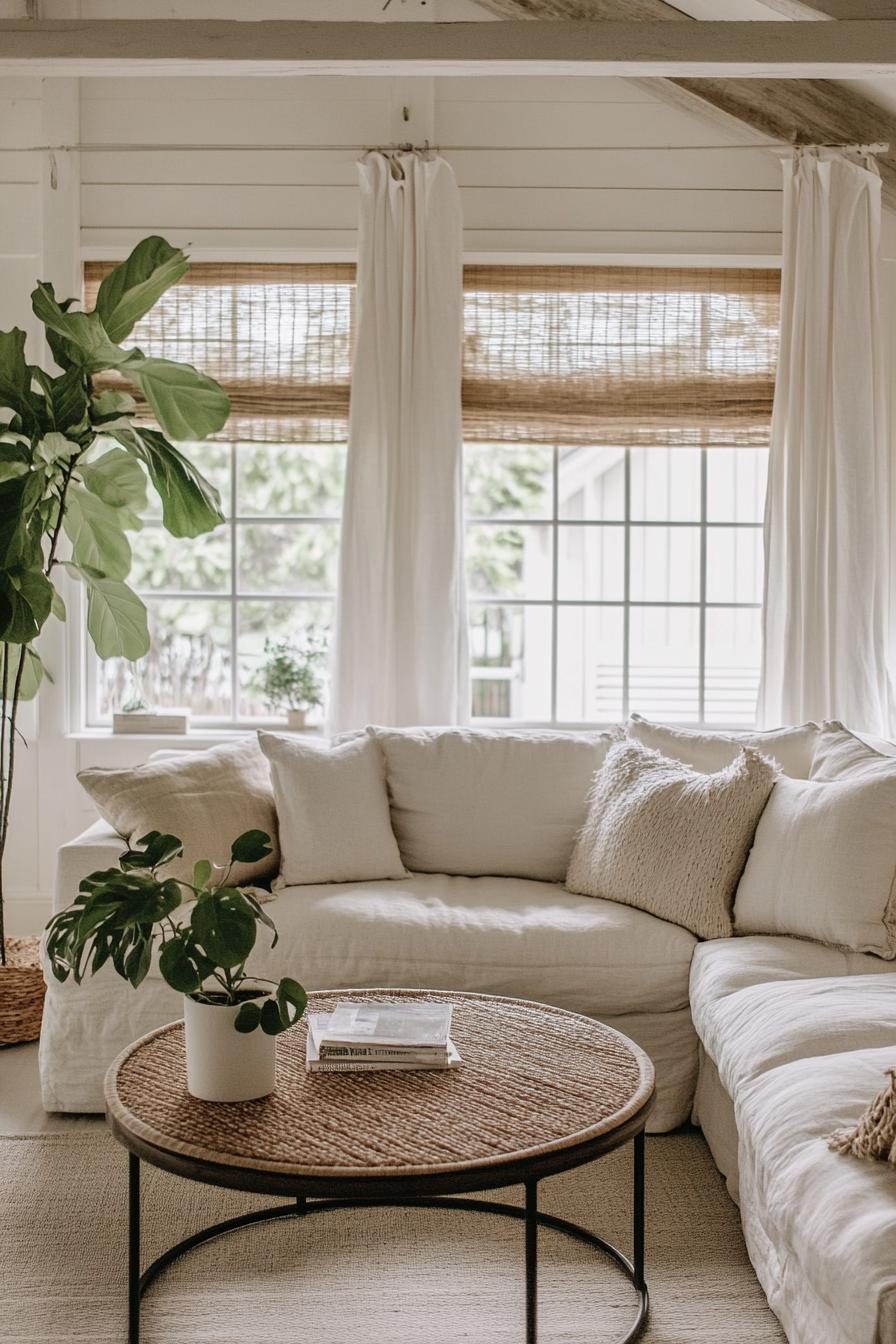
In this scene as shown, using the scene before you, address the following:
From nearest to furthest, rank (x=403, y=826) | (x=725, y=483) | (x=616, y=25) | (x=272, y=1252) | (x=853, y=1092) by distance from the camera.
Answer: (x=853, y=1092)
(x=272, y=1252)
(x=616, y=25)
(x=403, y=826)
(x=725, y=483)

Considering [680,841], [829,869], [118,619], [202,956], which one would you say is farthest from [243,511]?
[202,956]

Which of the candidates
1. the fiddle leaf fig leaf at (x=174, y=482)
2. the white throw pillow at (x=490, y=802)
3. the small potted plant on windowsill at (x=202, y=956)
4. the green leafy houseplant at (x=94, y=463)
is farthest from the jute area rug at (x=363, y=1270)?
the fiddle leaf fig leaf at (x=174, y=482)

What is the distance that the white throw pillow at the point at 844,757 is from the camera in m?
3.26

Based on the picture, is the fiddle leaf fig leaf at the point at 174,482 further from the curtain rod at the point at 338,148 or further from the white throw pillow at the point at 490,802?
the curtain rod at the point at 338,148

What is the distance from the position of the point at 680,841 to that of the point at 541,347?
2.06 meters

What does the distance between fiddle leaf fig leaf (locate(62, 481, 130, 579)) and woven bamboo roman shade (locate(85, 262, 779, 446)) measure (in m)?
0.86

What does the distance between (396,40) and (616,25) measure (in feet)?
1.93

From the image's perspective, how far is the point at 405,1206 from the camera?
269 cm

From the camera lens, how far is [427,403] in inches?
173

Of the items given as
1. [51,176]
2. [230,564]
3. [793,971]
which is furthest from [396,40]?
[793,971]

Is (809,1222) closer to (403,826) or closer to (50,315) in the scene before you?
(403,826)

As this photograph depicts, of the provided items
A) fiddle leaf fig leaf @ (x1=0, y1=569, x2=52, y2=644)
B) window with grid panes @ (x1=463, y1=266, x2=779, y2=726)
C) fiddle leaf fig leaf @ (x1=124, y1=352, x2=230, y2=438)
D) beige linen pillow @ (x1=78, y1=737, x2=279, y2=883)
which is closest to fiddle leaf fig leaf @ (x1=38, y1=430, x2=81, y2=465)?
fiddle leaf fig leaf @ (x1=124, y1=352, x2=230, y2=438)

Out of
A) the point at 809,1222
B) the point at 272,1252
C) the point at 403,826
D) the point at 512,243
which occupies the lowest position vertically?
the point at 272,1252

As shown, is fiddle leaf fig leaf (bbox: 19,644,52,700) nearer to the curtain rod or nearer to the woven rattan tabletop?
the woven rattan tabletop
